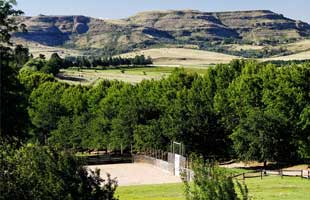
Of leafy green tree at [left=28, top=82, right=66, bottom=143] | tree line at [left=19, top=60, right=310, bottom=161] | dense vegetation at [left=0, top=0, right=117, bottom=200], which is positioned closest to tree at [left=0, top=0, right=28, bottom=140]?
dense vegetation at [left=0, top=0, right=117, bottom=200]

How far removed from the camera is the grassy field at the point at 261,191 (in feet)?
151

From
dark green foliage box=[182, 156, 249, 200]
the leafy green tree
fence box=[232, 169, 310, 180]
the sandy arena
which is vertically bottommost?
the sandy arena

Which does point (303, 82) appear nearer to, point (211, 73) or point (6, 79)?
point (211, 73)

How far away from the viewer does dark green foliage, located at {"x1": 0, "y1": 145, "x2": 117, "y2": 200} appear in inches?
725

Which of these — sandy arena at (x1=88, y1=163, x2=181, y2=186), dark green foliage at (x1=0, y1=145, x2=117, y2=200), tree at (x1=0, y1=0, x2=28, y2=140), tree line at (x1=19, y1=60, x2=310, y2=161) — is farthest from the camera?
tree line at (x1=19, y1=60, x2=310, y2=161)

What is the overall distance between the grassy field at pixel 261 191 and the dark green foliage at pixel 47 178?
81.1 feet

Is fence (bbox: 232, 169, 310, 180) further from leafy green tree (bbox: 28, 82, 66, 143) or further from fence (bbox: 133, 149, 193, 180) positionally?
leafy green tree (bbox: 28, 82, 66, 143)

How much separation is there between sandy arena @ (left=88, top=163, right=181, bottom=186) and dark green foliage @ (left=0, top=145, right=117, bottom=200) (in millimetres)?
43118

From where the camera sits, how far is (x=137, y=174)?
76.9 m

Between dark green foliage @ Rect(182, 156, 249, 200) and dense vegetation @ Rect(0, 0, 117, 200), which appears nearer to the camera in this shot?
dark green foliage @ Rect(182, 156, 249, 200)

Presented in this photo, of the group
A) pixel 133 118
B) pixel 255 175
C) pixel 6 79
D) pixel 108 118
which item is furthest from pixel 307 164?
pixel 6 79

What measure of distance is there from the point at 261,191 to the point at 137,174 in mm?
29459

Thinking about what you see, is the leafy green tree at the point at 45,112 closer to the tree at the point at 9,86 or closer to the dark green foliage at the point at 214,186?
the tree at the point at 9,86

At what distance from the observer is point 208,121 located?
86250 mm
